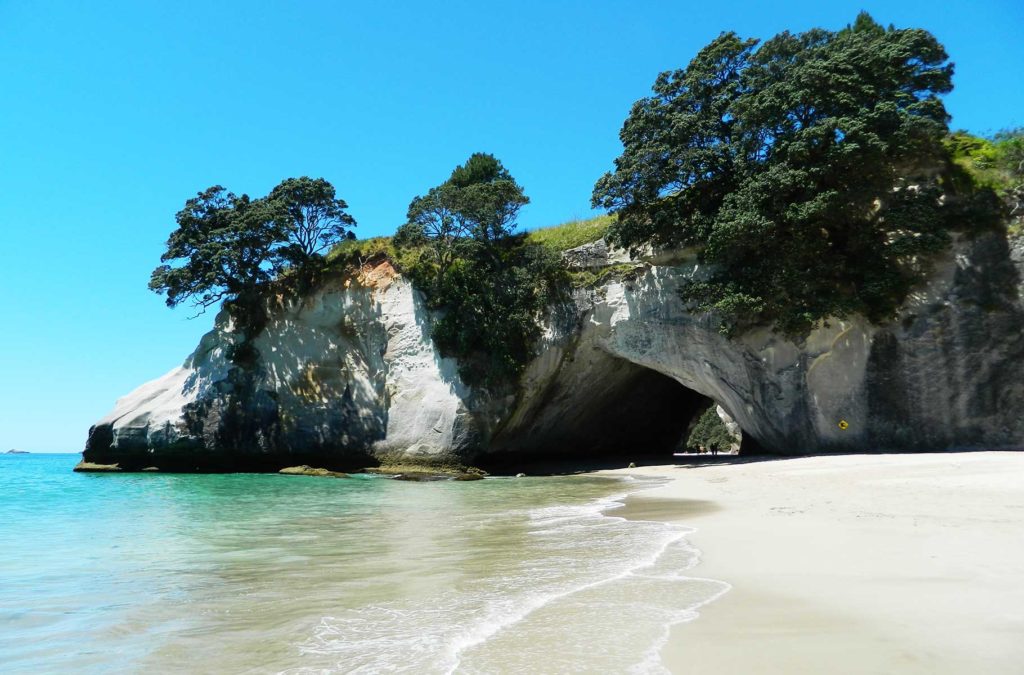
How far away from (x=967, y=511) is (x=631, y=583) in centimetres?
463

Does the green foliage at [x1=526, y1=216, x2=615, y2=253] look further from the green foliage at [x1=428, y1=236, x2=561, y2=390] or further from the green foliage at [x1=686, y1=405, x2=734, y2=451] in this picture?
the green foliage at [x1=686, y1=405, x2=734, y2=451]

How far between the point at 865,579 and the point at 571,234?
70.0 feet

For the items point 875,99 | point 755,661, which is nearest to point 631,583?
point 755,661

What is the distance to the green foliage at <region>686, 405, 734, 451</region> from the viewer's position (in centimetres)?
5500

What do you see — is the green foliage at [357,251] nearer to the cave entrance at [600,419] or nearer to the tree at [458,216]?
the tree at [458,216]

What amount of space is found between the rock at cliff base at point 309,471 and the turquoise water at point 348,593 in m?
14.0

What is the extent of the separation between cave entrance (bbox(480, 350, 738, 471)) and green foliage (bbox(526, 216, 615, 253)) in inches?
175

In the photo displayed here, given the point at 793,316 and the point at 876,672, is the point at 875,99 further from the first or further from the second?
the point at 876,672

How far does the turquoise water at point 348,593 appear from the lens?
363 centimetres

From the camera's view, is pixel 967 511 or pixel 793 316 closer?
pixel 967 511

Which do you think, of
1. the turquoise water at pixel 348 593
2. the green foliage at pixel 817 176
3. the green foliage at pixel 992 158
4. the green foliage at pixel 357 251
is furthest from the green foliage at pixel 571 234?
→ the turquoise water at pixel 348 593

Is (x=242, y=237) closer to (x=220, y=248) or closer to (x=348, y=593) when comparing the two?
(x=220, y=248)

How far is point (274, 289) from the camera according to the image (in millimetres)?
29906

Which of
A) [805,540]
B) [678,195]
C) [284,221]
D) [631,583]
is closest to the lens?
[631,583]
